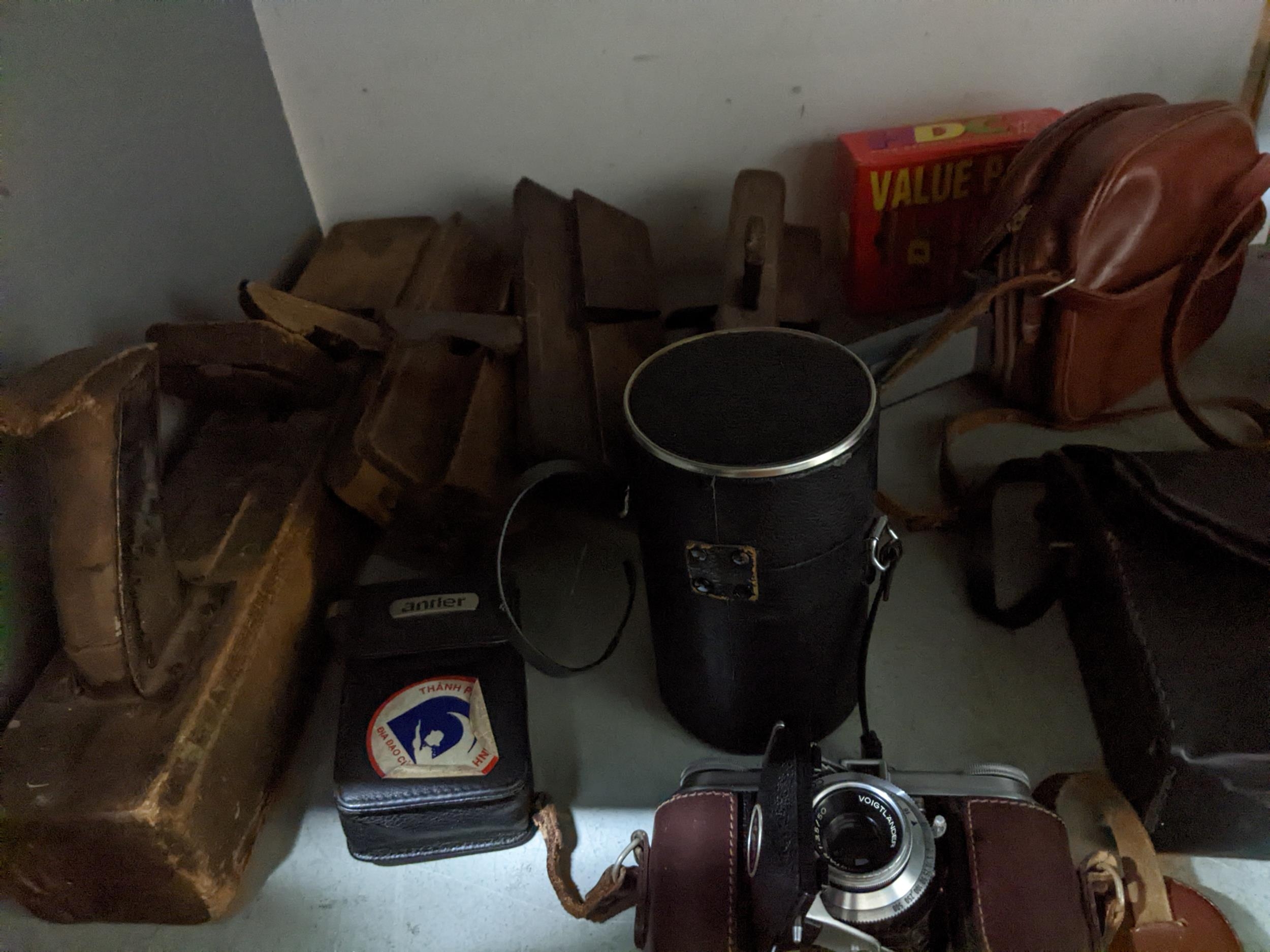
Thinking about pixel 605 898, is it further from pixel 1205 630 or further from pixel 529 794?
pixel 1205 630

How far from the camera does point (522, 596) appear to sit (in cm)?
121

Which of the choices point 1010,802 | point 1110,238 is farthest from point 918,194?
point 1010,802

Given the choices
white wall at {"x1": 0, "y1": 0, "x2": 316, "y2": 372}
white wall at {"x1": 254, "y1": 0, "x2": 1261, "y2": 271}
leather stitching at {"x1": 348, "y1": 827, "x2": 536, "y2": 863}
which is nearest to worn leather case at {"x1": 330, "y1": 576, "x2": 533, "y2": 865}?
leather stitching at {"x1": 348, "y1": 827, "x2": 536, "y2": 863}

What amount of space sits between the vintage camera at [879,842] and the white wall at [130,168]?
861mm

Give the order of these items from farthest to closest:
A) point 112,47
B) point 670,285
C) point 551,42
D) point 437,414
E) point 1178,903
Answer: point 670,285
point 551,42
point 437,414
point 112,47
point 1178,903

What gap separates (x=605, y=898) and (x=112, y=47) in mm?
1112

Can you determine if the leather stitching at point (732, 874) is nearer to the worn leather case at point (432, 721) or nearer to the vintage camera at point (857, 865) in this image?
the vintage camera at point (857, 865)

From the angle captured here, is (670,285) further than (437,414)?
Yes

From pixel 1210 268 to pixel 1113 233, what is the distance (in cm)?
17

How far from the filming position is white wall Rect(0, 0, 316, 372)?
932 mm

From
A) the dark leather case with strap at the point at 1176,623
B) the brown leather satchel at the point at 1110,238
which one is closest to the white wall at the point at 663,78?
the brown leather satchel at the point at 1110,238

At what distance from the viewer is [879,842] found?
0.67m

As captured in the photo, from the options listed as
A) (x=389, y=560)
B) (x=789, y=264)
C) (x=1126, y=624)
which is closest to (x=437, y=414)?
(x=389, y=560)

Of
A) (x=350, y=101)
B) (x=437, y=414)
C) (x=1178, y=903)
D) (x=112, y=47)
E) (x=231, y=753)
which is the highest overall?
(x=112, y=47)
